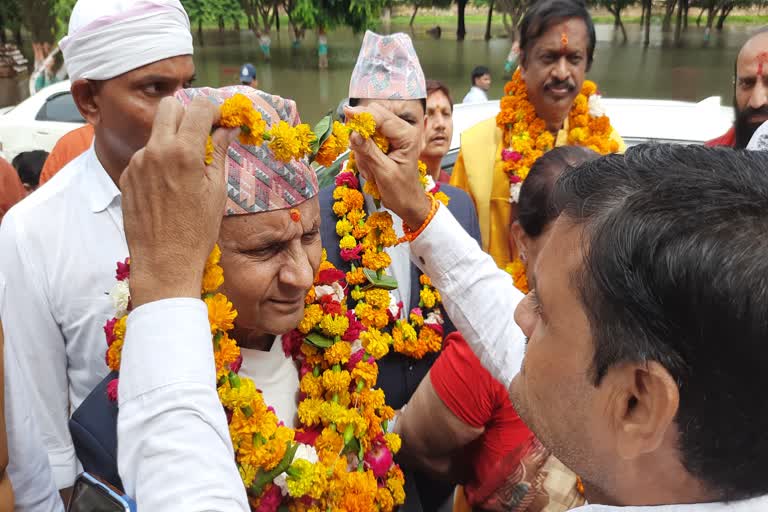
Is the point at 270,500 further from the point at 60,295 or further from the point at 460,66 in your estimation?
the point at 460,66

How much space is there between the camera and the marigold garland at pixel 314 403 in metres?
1.78

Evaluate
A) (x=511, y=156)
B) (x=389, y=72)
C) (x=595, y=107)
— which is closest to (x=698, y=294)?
(x=389, y=72)

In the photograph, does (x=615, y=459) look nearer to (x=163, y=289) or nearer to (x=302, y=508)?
(x=163, y=289)

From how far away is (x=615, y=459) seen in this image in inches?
43.3

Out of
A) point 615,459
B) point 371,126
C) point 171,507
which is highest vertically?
point 371,126

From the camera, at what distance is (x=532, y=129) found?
162 inches

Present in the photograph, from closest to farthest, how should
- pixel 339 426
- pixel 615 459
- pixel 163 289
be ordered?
1. pixel 615 459
2. pixel 163 289
3. pixel 339 426

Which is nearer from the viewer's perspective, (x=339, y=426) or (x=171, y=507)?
(x=171, y=507)

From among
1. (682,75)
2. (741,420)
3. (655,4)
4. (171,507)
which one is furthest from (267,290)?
(655,4)

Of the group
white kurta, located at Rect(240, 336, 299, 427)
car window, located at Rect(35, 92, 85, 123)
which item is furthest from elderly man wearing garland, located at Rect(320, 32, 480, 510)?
car window, located at Rect(35, 92, 85, 123)

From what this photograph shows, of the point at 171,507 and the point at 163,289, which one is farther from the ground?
the point at 163,289

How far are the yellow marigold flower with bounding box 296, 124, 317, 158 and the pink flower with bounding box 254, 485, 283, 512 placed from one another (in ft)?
3.15

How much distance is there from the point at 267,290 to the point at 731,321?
129cm

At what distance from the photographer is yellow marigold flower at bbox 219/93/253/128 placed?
1469 mm
